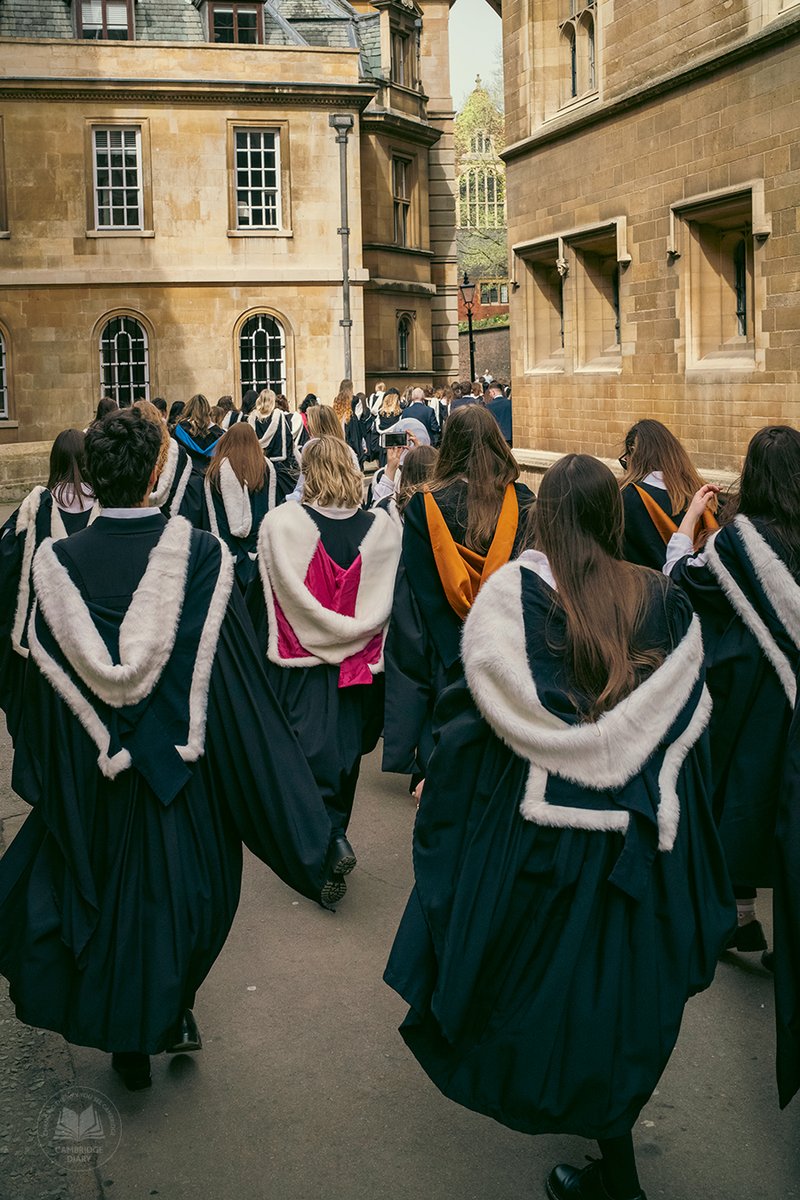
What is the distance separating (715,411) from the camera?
12.9 meters

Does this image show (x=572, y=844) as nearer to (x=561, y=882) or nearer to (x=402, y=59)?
(x=561, y=882)

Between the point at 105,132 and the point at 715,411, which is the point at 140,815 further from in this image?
the point at 105,132

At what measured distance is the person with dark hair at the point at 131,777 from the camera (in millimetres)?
4031

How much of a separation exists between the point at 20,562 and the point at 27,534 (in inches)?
5.7

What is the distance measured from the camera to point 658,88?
43.4 feet

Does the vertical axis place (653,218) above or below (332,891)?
above

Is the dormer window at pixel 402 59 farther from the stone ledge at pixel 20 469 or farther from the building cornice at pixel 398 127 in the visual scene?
the stone ledge at pixel 20 469

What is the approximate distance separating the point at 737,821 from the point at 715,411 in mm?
8474

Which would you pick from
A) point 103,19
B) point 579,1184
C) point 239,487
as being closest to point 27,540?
point 239,487

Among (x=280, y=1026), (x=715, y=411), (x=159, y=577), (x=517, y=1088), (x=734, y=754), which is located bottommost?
(x=280, y=1026)

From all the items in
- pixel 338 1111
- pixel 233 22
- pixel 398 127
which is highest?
pixel 233 22

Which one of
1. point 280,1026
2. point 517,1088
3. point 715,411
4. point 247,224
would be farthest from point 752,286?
point 247,224

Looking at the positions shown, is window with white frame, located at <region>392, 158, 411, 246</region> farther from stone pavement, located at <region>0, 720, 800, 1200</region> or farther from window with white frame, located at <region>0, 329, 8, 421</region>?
stone pavement, located at <region>0, 720, 800, 1200</region>

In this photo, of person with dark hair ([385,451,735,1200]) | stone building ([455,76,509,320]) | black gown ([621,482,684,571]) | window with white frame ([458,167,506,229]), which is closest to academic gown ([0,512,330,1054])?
person with dark hair ([385,451,735,1200])
